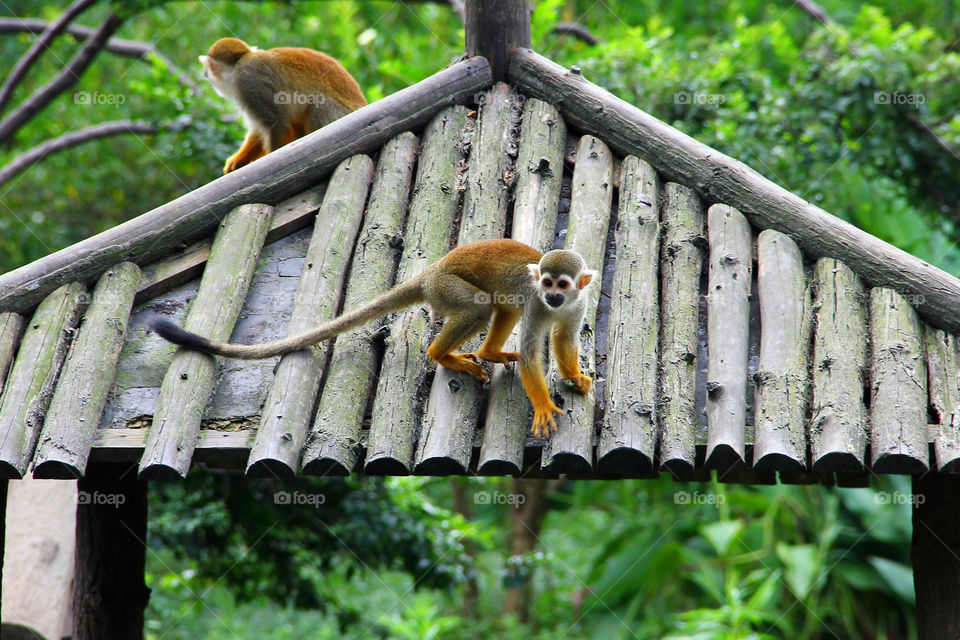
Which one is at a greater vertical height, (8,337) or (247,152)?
(247,152)

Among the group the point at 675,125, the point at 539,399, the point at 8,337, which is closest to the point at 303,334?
the point at 539,399

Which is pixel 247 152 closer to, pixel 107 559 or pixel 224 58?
pixel 224 58

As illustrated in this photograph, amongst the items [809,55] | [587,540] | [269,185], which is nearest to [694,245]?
[269,185]

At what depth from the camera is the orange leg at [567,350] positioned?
3.75 meters

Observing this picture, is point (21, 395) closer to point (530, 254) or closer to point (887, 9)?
point (530, 254)

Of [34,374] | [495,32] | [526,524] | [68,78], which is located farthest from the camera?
[526,524]

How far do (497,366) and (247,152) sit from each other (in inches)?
107

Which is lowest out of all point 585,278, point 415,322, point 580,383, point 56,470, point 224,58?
point 56,470

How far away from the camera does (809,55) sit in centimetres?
926

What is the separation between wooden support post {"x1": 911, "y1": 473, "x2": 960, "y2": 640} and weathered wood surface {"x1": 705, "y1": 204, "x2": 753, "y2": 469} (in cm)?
106

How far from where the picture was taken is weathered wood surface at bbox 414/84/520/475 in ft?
11.3

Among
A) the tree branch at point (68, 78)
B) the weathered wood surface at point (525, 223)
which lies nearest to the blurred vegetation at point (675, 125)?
Answer: the tree branch at point (68, 78)

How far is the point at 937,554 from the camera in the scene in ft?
13.4

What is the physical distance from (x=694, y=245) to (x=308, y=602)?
512 cm
